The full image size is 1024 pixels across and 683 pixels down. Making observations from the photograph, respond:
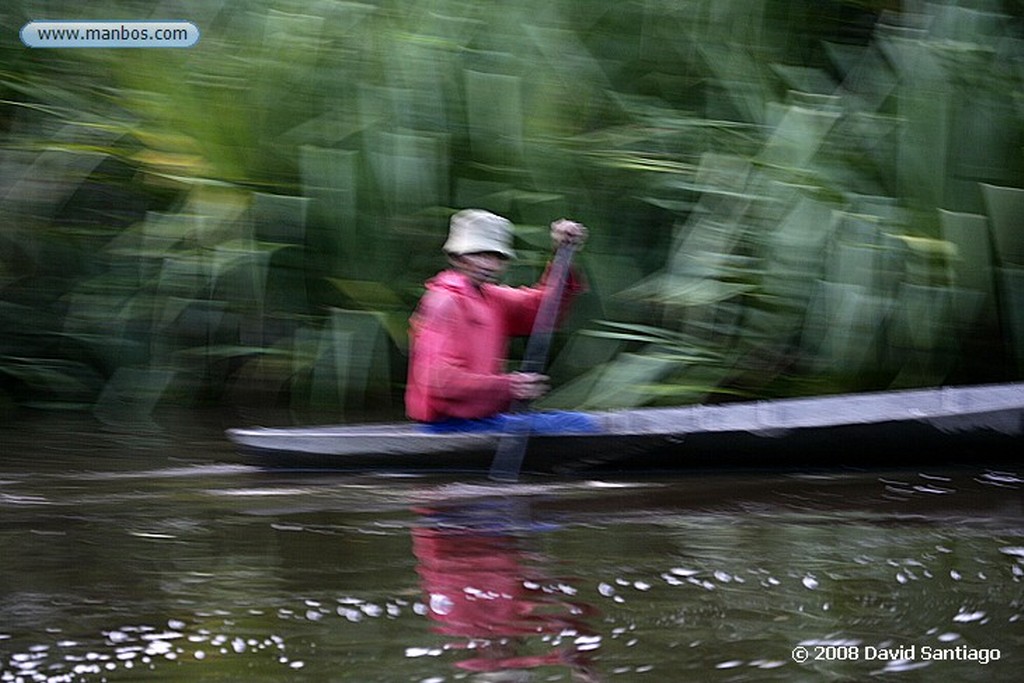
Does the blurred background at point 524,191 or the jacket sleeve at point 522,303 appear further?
the blurred background at point 524,191

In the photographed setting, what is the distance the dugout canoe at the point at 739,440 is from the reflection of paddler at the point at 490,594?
76 centimetres

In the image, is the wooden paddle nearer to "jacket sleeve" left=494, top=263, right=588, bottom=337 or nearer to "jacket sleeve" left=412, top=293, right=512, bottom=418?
"jacket sleeve" left=494, top=263, right=588, bottom=337

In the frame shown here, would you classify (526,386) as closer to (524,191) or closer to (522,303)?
(522,303)

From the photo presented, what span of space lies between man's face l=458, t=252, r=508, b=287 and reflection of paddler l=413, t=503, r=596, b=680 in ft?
3.79

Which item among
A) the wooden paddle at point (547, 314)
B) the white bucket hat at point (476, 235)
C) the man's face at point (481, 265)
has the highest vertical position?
the white bucket hat at point (476, 235)

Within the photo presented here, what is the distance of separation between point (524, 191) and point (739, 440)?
2.11 m

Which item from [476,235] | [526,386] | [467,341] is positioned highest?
[476,235]

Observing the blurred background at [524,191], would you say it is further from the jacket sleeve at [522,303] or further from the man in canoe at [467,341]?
the man in canoe at [467,341]

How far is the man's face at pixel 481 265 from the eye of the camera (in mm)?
5984

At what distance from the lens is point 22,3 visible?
328 inches

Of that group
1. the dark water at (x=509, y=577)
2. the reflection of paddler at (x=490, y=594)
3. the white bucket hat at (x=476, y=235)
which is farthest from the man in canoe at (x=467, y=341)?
the reflection of paddler at (x=490, y=594)

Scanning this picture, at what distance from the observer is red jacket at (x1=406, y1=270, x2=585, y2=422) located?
5910mm

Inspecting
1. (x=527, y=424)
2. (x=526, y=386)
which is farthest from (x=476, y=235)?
(x=527, y=424)

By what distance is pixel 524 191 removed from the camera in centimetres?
749
